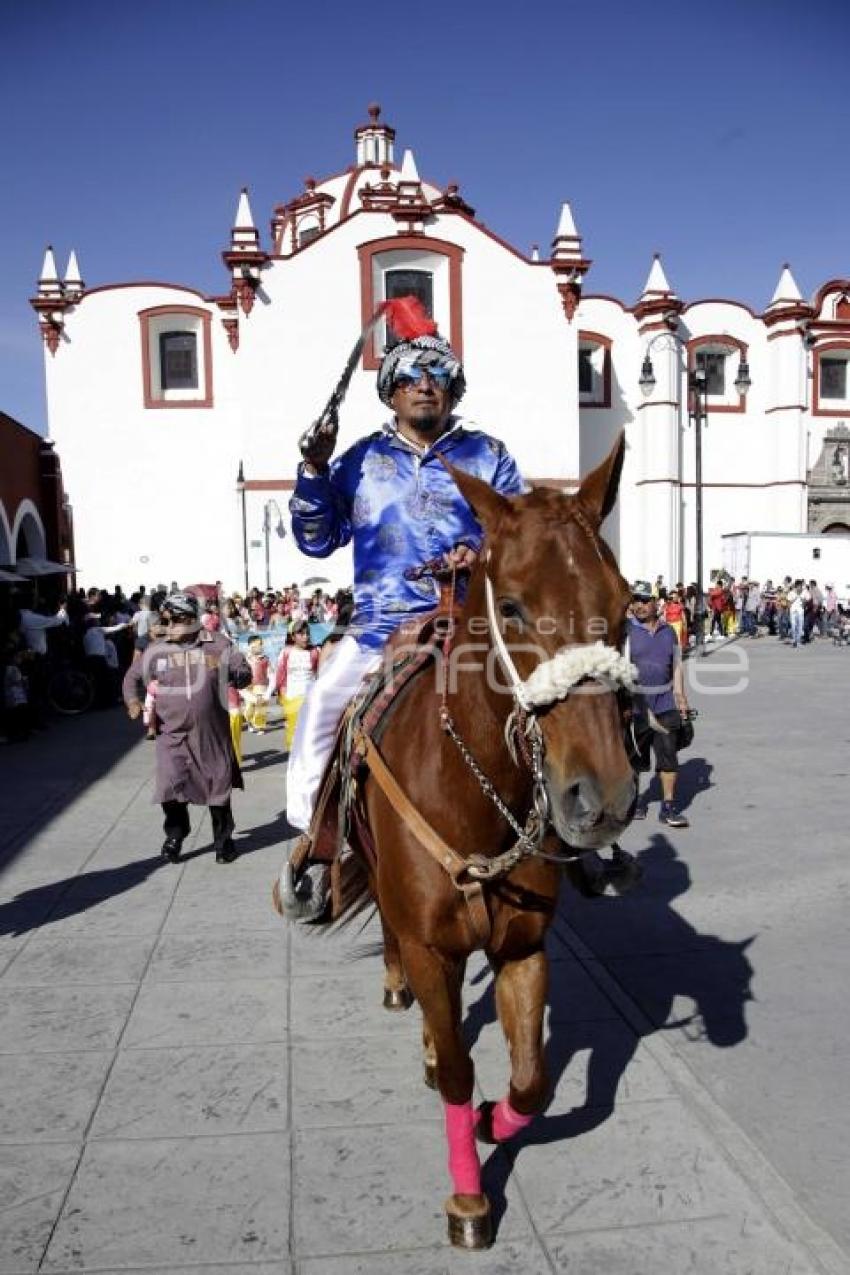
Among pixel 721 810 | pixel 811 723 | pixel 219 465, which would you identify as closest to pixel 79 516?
pixel 219 465

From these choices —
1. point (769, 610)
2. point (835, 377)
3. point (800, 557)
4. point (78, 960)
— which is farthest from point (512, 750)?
point (835, 377)

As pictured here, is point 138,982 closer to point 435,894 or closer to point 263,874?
point 263,874

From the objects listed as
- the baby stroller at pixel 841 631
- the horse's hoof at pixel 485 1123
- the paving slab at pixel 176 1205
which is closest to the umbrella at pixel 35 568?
the paving slab at pixel 176 1205

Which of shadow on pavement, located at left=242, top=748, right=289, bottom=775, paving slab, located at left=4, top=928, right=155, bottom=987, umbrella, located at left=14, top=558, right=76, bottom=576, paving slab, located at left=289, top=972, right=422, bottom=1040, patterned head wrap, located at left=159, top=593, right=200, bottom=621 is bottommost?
shadow on pavement, located at left=242, top=748, right=289, bottom=775

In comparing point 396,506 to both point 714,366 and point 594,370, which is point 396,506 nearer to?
point 594,370

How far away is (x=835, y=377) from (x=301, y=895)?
36.7 meters

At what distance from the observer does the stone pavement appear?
286 centimetres

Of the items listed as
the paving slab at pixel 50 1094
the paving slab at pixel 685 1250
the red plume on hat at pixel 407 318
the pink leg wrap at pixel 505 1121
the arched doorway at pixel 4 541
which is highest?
the red plume on hat at pixel 407 318

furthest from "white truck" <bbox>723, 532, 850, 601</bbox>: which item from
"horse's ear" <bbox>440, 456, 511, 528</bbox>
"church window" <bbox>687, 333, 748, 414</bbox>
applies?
"horse's ear" <bbox>440, 456, 511, 528</bbox>

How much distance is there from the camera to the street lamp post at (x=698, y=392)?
2252 centimetres

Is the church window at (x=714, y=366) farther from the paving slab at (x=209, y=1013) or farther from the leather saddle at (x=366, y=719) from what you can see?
the leather saddle at (x=366, y=719)

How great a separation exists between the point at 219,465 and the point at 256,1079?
27651 millimetres

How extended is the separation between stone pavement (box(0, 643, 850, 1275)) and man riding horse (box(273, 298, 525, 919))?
0.83m

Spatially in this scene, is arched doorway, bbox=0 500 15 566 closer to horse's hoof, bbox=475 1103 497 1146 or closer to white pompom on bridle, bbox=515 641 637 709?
horse's hoof, bbox=475 1103 497 1146
